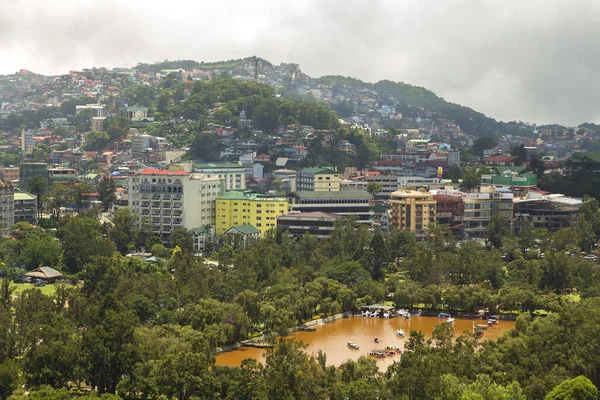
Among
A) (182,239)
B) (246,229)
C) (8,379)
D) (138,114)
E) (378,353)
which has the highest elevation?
(138,114)

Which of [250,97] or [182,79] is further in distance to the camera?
[182,79]

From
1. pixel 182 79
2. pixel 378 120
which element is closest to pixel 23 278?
pixel 182 79

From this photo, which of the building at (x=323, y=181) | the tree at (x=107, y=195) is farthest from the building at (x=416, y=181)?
the tree at (x=107, y=195)

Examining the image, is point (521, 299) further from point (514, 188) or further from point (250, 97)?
point (250, 97)

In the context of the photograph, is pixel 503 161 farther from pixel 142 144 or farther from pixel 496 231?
pixel 142 144

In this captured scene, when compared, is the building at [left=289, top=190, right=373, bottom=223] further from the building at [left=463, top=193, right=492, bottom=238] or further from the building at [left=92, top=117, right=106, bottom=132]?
the building at [left=92, top=117, right=106, bottom=132]

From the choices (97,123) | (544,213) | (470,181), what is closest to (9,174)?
(97,123)
